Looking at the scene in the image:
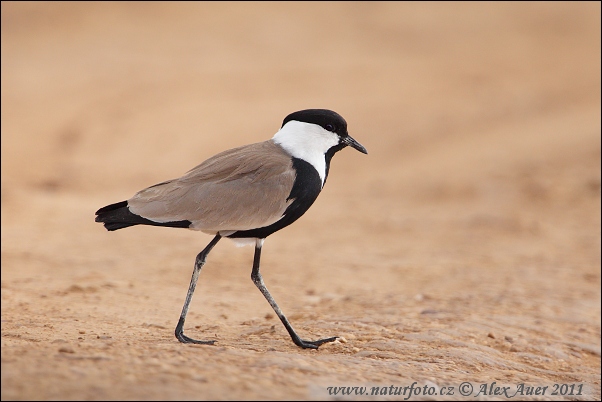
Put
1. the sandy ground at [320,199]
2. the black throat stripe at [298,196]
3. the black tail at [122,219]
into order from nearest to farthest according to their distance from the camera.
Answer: the sandy ground at [320,199] < the black tail at [122,219] < the black throat stripe at [298,196]

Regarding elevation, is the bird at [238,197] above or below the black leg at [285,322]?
above

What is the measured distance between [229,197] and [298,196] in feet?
1.53

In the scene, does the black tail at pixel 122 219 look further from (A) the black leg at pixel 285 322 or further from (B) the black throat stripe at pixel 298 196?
(A) the black leg at pixel 285 322

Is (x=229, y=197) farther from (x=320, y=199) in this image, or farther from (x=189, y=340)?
(x=320, y=199)

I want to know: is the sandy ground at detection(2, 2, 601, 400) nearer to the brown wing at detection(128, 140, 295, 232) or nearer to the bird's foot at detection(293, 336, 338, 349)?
the bird's foot at detection(293, 336, 338, 349)

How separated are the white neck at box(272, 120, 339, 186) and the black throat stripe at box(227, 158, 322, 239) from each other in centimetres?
10

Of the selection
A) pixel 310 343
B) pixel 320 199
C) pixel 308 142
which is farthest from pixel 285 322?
pixel 320 199

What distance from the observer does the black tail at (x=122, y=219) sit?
16.9 ft

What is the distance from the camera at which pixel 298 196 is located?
17.3 feet

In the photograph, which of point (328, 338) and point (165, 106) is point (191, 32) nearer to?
point (165, 106)

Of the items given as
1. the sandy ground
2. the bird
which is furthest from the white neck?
the sandy ground

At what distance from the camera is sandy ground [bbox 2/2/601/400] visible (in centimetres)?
490

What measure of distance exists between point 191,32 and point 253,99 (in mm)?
5520

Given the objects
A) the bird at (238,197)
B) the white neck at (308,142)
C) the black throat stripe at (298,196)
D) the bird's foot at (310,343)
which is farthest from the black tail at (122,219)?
the bird's foot at (310,343)
